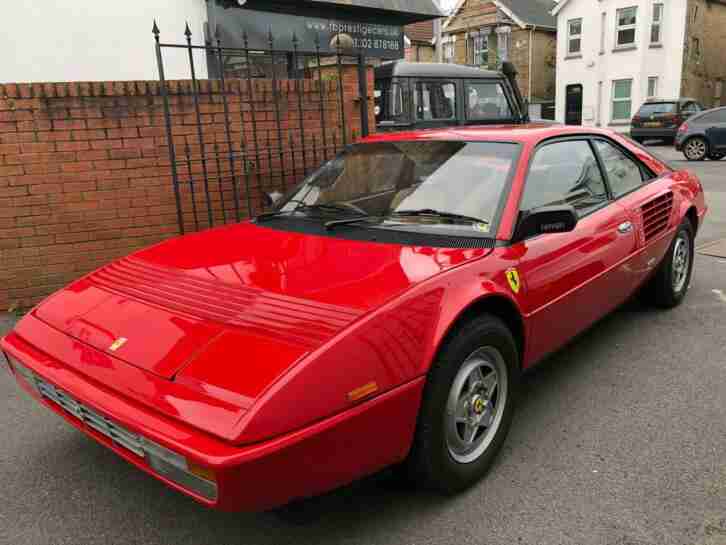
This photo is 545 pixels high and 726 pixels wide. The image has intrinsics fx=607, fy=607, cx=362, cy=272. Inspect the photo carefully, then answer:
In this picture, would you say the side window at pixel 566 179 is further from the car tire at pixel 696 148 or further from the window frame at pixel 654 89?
the window frame at pixel 654 89

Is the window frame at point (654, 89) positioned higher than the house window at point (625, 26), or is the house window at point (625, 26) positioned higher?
the house window at point (625, 26)

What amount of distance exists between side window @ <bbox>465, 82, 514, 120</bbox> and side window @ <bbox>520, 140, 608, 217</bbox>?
15.7 ft

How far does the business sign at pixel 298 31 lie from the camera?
873 cm

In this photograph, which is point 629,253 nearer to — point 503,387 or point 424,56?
point 503,387

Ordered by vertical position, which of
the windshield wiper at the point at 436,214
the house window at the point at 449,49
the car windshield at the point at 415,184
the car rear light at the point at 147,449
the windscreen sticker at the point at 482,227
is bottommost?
the car rear light at the point at 147,449

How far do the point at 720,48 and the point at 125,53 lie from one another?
29281 millimetres

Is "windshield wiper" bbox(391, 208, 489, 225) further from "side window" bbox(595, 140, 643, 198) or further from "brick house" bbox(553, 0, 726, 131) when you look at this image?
"brick house" bbox(553, 0, 726, 131)

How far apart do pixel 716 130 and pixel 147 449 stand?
16.5m

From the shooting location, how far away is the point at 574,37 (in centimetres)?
2855

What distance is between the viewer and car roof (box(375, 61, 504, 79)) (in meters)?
7.82

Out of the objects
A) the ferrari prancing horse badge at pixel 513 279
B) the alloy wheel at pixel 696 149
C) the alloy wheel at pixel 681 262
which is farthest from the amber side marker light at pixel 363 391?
the alloy wheel at pixel 696 149

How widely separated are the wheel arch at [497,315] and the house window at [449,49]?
35080 mm

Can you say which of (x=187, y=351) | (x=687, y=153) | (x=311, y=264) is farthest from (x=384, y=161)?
(x=687, y=153)

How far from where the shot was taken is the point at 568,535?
221 cm
